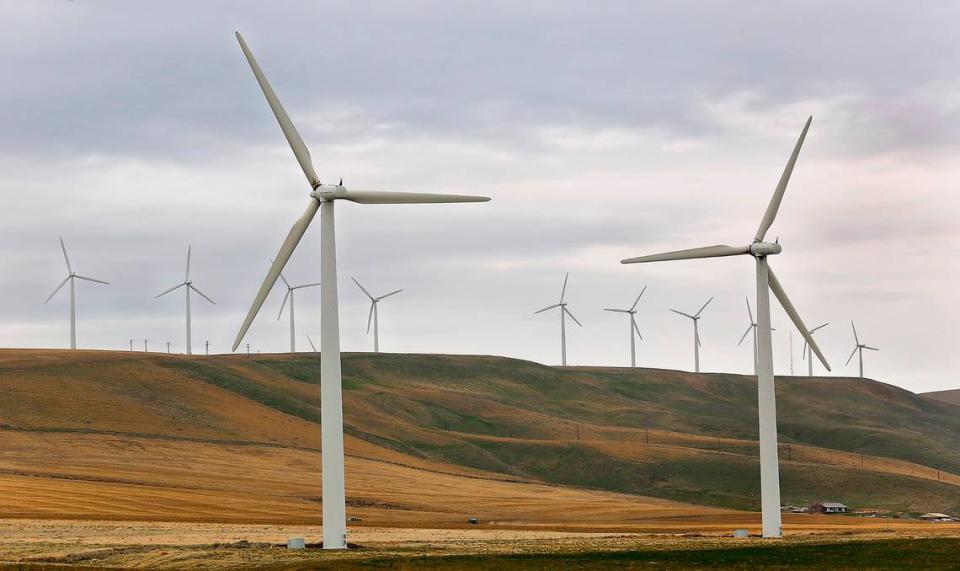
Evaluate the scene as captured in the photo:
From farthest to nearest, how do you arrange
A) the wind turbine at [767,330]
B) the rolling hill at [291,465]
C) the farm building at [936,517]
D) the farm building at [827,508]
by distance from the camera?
the farm building at [827,508] → the farm building at [936,517] → the rolling hill at [291,465] → the wind turbine at [767,330]

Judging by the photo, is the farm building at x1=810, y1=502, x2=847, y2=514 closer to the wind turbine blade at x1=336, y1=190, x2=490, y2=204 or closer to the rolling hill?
the rolling hill

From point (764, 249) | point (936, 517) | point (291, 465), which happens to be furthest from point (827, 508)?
point (764, 249)

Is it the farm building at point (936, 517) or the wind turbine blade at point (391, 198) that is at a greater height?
the wind turbine blade at point (391, 198)

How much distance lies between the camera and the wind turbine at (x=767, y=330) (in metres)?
76.3

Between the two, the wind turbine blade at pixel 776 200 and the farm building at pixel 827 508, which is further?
the farm building at pixel 827 508

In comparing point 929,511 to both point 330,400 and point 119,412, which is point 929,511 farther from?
point 330,400

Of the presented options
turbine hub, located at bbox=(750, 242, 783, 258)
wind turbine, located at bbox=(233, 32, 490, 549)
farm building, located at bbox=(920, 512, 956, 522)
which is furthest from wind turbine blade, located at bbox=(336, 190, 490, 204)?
farm building, located at bbox=(920, 512, 956, 522)

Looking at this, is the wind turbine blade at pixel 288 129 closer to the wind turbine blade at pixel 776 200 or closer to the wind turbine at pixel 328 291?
the wind turbine at pixel 328 291

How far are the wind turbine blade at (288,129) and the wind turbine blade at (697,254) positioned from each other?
21.4 metres

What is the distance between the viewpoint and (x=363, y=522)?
94938 mm

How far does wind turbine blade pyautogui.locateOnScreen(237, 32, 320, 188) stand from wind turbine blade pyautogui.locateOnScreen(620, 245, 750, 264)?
21.4 metres

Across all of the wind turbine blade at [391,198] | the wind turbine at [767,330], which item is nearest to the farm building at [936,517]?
the wind turbine at [767,330]

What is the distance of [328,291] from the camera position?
6325cm

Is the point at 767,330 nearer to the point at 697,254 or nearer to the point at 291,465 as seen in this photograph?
the point at 697,254
